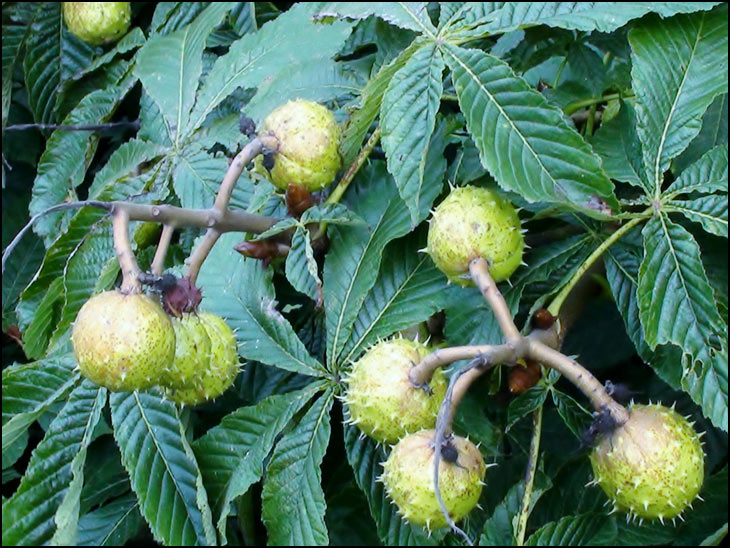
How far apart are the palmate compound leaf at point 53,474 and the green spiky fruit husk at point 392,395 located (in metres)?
0.57

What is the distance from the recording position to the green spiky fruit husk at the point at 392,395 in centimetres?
127

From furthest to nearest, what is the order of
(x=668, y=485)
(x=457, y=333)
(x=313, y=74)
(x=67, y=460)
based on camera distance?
(x=313, y=74) → (x=67, y=460) → (x=457, y=333) → (x=668, y=485)

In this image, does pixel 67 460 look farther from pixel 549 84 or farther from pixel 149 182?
pixel 549 84

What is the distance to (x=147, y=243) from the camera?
1.78 metres

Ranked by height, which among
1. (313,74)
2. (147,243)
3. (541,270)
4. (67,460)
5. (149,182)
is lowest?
(67,460)

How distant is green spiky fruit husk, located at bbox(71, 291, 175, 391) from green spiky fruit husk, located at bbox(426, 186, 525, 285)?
0.45 metres

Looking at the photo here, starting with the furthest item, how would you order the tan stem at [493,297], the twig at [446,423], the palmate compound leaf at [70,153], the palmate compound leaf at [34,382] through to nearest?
the palmate compound leaf at [70,153]
the palmate compound leaf at [34,382]
the tan stem at [493,297]
the twig at [446,423]

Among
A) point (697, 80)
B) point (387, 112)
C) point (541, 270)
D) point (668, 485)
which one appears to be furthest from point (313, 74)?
point (668, 485)

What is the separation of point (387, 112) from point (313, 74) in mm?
407

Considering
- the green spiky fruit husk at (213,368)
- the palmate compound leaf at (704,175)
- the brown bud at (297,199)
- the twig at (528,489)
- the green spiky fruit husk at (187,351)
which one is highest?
the palmate compound leaf at (704,175)

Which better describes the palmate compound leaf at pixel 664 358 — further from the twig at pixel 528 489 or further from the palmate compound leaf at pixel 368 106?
the palmate compound leaf at pixel 368 106

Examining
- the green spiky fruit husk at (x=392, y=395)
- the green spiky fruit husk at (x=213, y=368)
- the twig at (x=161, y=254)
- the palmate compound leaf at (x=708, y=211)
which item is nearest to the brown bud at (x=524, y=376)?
the green spiky fruit husk at (x=392, y=395)

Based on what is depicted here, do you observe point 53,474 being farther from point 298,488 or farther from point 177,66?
point 177,66

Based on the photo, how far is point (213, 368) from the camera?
53.5 inches
